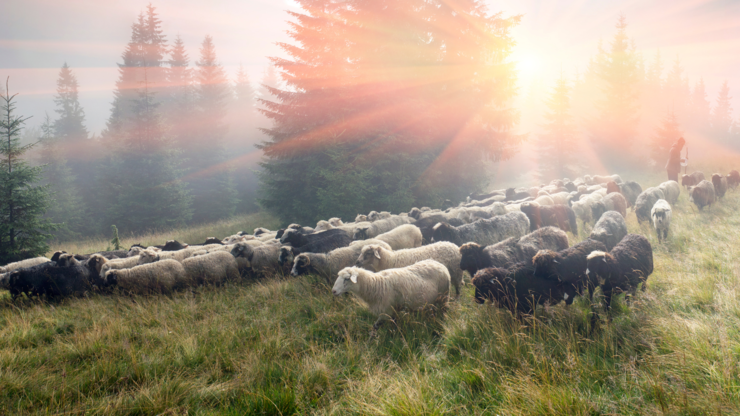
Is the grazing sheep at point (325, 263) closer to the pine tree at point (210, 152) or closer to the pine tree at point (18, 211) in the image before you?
the pine tree at point (18, 211)

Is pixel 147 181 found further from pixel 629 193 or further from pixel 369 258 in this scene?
pixel 629 193

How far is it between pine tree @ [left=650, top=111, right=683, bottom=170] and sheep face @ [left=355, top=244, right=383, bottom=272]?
4201 centimetres

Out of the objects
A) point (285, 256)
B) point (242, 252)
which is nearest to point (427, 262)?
point (285, 256)

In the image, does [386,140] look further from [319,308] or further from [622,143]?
[622,143]

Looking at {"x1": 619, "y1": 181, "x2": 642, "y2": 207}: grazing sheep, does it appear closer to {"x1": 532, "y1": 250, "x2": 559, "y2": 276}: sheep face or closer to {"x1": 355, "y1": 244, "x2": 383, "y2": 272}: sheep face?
{"x1": 532, "y1": 250, "x2": 559, "y2": 276}: sheep face

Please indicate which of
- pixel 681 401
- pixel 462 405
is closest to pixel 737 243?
pixel 681 401

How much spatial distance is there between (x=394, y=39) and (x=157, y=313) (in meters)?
17.9

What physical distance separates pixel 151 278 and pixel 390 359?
6.66 metres

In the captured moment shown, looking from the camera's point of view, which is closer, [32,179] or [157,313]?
[157,313]

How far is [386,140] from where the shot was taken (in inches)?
694

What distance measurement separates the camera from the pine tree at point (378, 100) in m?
17.0

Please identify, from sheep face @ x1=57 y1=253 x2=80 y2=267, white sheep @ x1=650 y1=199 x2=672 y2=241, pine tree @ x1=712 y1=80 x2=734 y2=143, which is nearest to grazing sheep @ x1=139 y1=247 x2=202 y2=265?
sheep face @ x1=57 y1=253 x2=80 y2=267

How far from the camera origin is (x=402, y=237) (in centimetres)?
970

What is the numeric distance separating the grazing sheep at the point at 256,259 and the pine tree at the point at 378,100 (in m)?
7.46
